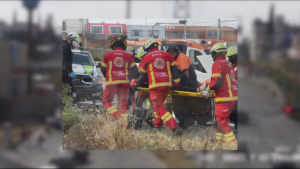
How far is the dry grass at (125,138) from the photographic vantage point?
154 cm

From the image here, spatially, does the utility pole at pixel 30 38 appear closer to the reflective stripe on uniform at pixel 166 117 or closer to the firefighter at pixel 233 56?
the reflective stripe on uniform at pixel 166 117

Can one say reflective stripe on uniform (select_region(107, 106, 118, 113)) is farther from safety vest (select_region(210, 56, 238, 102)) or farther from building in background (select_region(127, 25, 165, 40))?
safety vest (select_region(210, 56, 238, 102))

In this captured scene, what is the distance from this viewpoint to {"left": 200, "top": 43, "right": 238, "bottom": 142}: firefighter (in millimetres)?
1484

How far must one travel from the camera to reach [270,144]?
1658 mm

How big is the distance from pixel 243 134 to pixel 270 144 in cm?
18

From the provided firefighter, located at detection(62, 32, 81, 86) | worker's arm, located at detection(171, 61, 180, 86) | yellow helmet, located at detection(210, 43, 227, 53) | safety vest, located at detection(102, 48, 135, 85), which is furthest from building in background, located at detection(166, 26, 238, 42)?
firefighter, located at detection(62, 32, 81, 86)

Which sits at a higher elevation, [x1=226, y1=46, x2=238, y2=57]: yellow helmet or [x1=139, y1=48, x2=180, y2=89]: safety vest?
[x1=226, y1=46, x2=238, y2=57]: yellow helmet

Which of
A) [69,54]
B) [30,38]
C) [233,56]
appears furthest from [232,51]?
[30,38]

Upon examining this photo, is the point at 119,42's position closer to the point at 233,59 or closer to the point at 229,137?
the point at 233,59

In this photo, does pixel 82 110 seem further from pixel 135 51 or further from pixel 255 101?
pixel 255 101

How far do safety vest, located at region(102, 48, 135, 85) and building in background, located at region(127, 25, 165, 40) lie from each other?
106 mm

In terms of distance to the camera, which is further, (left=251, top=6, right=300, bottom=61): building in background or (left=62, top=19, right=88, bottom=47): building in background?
(left=251, top=6, right=300, bottom=61): building in background

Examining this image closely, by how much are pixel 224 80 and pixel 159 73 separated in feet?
1.23

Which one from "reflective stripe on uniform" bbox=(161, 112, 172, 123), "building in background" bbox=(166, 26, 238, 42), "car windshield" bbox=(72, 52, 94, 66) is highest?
"building in background" bbox=(166, 26, 238, 42)
